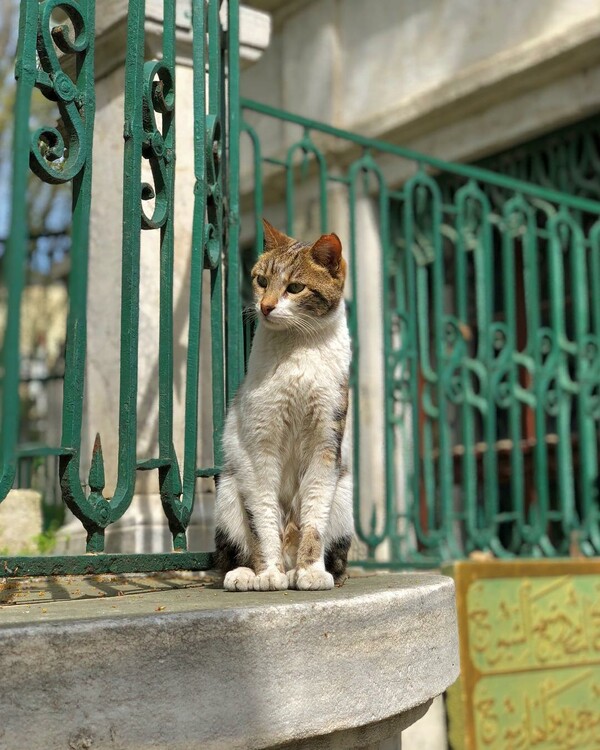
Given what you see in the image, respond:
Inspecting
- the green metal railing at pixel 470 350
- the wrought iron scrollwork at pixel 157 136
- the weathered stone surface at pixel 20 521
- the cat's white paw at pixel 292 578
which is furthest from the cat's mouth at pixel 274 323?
the weathered stone surface at pixel 20 521

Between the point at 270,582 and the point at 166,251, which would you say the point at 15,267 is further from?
the point at 270,582

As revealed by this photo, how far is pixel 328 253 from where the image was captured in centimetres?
260

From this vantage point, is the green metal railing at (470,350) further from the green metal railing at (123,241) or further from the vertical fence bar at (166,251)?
the vertical fence bar at (166,251)

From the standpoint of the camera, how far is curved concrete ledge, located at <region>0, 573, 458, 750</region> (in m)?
1.43

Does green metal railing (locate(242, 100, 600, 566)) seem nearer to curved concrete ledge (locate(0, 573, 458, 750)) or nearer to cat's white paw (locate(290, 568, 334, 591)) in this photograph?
cat's white paw (locate(290, 568, 334, 591))

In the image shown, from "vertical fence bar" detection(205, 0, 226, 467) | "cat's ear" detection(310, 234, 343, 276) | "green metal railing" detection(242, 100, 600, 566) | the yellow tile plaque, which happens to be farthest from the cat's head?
"green metal railing" detection(242, 100, 600, 566)

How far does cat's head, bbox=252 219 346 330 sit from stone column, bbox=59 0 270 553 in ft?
Answer: 3.55

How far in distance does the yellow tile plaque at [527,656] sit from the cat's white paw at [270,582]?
1.46m

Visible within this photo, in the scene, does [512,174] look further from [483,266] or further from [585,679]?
[585,679]

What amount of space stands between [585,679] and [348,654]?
2.61m

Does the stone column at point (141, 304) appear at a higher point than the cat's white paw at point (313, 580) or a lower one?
higher

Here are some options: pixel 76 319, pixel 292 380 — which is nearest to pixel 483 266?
pixel 292 380

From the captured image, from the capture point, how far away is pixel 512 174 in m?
6.16

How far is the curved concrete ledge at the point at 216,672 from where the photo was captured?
1430mm
